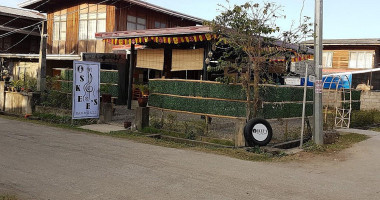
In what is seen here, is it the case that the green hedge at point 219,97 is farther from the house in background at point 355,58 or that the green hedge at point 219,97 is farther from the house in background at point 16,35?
the house in background at point 16,35

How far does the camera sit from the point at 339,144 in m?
12.4

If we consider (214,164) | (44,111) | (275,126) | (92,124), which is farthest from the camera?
(44,111)

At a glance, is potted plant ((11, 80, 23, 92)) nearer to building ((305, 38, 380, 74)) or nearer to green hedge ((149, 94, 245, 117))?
green hedge ((149, 94, 245, 117))

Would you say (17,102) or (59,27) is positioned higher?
(59,27)

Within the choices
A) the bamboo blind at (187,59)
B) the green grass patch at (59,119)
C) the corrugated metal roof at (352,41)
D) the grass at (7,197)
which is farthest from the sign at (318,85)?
the corrugated metal roof at (352,41)

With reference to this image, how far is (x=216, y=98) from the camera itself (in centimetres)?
1238

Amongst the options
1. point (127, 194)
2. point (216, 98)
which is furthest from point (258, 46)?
point (127, 194)

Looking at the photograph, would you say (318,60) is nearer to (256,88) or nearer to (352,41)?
(256,88)

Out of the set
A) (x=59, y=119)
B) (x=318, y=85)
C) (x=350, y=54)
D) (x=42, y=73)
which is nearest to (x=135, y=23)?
(x=42, y=73)

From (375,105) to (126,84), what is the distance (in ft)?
50.8

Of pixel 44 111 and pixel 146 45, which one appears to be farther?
pixel 146 45

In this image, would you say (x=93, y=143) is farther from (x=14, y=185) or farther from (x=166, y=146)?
(x=14, y=185)

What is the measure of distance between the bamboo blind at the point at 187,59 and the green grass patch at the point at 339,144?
19.7ft

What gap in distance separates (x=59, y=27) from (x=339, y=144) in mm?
23006
